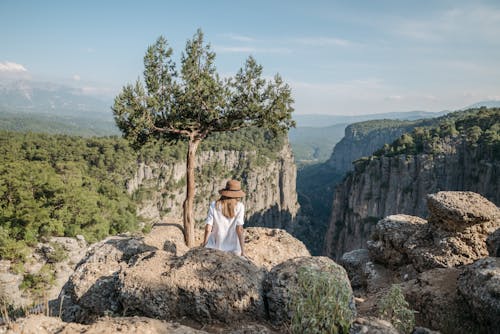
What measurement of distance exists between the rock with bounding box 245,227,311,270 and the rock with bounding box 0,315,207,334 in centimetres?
545

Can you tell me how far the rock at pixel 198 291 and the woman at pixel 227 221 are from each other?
116cm

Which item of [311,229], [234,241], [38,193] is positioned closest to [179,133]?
[234,241]

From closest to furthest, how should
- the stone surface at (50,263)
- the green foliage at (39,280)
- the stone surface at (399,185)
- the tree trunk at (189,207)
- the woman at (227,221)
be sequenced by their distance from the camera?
the woman at (227,221), the tree trunk at (189,207), the stone surface at (50,263), the green foliage at (39,280), the stone surface at (399,185)

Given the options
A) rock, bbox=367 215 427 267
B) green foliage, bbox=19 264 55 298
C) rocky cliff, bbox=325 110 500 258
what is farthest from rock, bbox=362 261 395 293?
rocky cliff, bbox=325 110 500 258

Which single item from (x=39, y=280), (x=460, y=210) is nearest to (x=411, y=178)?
(x=39, y=280)

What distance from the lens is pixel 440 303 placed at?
23.2ft

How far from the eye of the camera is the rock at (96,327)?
14.8 ft

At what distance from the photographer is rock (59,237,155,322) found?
7.14 meters

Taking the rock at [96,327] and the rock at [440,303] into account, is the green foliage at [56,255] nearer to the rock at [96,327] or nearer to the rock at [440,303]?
the rock at [96,327]

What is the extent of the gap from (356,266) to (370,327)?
994 centimetres

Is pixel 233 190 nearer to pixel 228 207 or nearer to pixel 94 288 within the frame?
pixel 228 207

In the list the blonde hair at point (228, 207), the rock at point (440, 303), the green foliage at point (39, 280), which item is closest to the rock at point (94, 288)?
the blonde hair at point (228, 207)

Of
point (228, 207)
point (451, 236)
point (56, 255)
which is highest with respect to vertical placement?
point (228, 207)

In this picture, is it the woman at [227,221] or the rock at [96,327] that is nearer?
the rock at [96,327]
